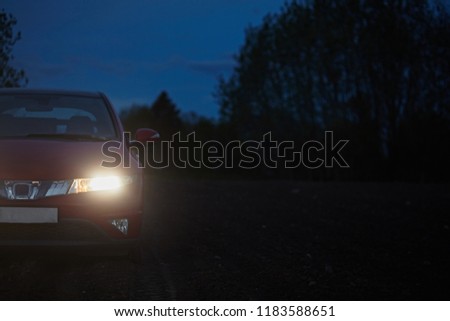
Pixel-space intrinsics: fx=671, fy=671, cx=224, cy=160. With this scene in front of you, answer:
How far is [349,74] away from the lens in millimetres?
35469

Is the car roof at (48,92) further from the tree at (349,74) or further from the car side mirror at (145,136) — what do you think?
the tree at (349,74)

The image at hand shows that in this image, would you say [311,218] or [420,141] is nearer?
[311,218]

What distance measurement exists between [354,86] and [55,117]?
30.2m

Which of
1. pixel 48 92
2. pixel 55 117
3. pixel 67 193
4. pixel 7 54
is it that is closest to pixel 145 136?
pixel 55 117

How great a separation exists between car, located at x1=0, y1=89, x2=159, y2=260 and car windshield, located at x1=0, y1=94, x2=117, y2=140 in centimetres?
4

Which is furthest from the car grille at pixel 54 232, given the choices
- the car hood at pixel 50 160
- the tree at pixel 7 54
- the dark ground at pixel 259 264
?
the tree at pixel 7 54

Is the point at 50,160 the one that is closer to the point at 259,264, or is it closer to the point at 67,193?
the point at 67,193

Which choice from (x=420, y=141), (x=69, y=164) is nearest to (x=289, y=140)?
(x=420, y=141)

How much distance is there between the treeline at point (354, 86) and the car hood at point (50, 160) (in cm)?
2139

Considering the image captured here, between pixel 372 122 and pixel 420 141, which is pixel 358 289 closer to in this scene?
pixel 420 141

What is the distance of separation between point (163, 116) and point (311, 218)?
87.2m

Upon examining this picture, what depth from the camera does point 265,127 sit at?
4038cm

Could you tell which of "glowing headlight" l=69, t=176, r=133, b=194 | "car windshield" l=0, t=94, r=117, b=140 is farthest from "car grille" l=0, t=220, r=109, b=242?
"car windshield" l=0, t=94, r=117, b=140

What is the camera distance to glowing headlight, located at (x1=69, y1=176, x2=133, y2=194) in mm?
5340
